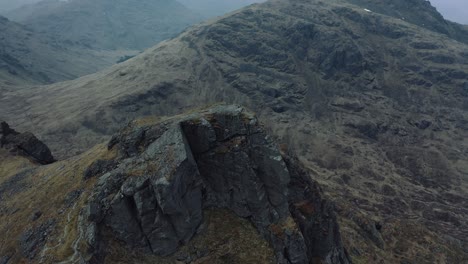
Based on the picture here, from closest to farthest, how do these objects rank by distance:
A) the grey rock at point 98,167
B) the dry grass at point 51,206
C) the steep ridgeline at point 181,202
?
the dry grass at point 51,206
the steep ridgeline at point 181,202
the grey rock at point 98,167

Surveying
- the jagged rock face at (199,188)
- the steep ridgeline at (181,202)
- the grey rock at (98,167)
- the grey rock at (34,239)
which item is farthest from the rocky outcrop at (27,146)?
the grey rock at (34,239)

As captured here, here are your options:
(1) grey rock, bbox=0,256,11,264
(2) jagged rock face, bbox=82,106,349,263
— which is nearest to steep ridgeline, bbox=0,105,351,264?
(2) jagged rock face, bbox=82,106,349,263

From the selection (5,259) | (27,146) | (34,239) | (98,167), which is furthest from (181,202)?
(27,146)

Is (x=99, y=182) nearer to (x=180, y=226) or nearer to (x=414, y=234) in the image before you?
(x=180, y=226)

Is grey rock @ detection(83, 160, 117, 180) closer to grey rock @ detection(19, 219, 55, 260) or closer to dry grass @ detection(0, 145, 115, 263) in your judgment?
dry grass @ detection(0, 145, 115, 263)

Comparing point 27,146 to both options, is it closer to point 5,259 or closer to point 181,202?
point 5,259

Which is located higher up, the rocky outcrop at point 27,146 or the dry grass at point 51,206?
the dry grass at point 51,206

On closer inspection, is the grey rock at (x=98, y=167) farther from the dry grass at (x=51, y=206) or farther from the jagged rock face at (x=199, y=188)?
the jagged rock face at (x=199, y=188)
